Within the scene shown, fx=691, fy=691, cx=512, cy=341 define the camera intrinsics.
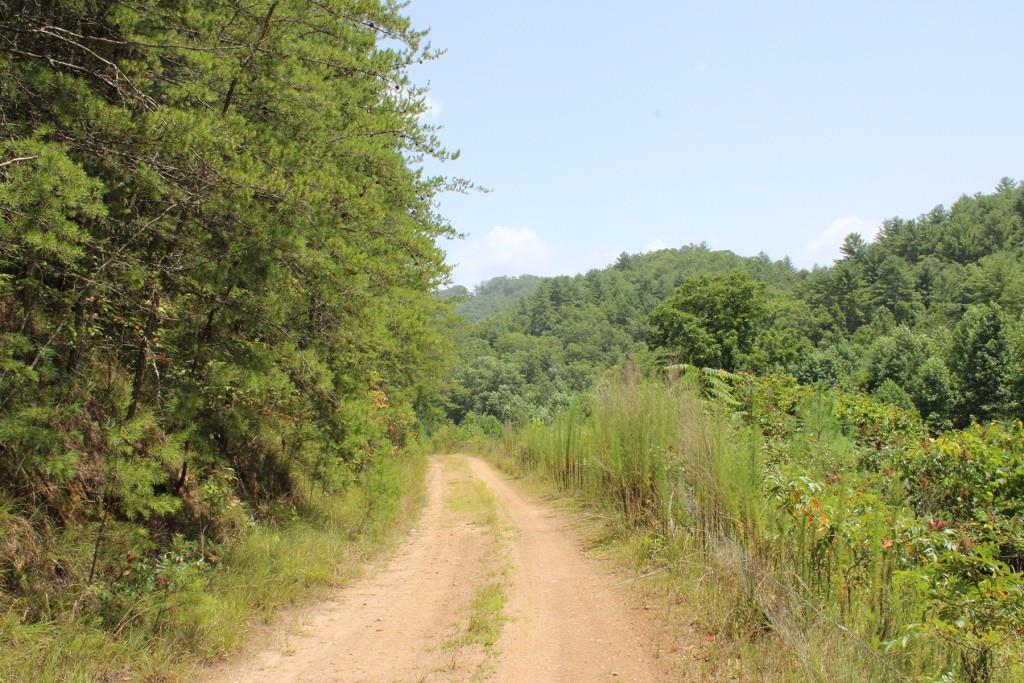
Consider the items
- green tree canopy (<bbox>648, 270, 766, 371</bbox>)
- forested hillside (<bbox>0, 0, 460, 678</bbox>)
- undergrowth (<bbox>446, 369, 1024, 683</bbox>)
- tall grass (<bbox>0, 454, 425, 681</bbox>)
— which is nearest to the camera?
undergrowth (<bbox>446, 369, 1024, 683</bbox>)

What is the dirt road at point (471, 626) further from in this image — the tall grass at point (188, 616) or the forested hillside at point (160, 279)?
the forested hillside at point (160, 279)

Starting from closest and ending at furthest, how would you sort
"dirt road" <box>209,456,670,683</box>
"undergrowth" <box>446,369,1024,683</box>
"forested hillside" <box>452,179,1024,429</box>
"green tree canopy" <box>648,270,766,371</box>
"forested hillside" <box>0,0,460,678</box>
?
"undergrowth" <box>446,369,1024,683</box> < "forested hillside" <box>0,0,460,678</box> < "dirt road" <box>209,456,670,683</box> < "forested hillside" <box>452,179,1024,429</box> < "green tree canopy" <box>648,270,766,371</box>

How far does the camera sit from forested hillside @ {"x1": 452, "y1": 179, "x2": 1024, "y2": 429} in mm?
36781

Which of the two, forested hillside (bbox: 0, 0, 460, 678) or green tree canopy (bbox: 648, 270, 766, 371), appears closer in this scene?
forested hillside (bbox: 0, 0, 460, 678)

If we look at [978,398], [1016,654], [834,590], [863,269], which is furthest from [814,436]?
[863,269]

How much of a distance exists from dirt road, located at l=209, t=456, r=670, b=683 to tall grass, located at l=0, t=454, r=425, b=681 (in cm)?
30

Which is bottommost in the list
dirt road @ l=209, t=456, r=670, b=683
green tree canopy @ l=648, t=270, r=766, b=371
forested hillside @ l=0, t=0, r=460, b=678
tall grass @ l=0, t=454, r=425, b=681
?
dirt road @ l=209, t=456, r=670, b=683

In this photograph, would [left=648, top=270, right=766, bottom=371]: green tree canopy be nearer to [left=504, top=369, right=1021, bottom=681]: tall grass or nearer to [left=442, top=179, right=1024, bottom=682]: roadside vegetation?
[left=442, top=179, right=1024, bottom=682]: roadside vegetation

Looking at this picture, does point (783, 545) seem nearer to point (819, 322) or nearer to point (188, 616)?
point (188, 616)

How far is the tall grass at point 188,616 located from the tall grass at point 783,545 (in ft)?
12.4

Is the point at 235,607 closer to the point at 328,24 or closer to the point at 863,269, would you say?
the point at 328,24

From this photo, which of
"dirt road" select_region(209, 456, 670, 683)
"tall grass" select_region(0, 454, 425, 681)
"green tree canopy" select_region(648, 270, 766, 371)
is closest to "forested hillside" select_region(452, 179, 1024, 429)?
"green tree canopy" select_region(648, 270, 766, 371)

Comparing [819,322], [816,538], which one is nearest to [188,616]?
[816,538]

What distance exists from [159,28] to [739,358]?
4418 cm
